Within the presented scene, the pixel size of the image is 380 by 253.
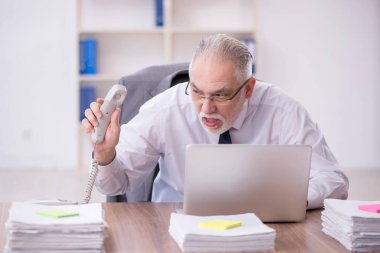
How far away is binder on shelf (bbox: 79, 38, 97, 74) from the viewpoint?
5832 mm

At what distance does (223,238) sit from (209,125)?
771 millimetres

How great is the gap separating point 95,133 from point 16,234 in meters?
0.59

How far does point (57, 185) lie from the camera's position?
5.34m

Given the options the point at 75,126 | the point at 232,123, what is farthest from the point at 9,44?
the point at 232,123

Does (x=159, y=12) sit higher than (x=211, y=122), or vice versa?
(x=159, y=12)

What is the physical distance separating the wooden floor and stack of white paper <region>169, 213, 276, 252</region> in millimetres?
3298

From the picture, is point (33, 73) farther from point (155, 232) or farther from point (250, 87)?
point (155, 232)

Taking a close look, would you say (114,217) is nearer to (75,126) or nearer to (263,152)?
(263,152)

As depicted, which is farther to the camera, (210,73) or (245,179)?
(210,73)

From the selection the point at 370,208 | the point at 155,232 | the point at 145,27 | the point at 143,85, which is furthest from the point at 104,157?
the point at 145,27

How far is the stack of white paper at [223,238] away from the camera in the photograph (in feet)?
5.04

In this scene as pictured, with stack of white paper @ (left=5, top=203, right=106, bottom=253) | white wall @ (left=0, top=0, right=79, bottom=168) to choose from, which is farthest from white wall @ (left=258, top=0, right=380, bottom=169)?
stack of white paper @ (left=5, top=203, right=106, bottom=253)

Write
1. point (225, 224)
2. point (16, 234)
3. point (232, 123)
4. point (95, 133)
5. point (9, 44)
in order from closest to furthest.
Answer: point (16, 234), point (225, 224), point (95, 133), point (232, 123), point (9, 44)

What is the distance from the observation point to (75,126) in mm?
6047
